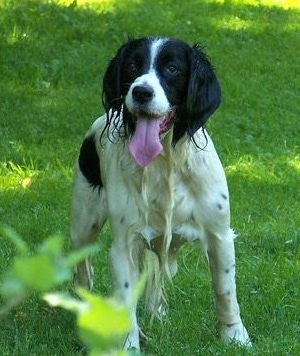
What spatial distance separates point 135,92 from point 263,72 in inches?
293

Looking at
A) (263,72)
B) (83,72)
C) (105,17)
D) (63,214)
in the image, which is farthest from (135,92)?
(105,17)

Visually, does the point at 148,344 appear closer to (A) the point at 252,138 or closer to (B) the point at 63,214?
(B) the point at 63,214

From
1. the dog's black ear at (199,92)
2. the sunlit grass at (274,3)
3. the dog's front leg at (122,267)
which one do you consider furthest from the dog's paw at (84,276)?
the sunlit grass at (274,3)

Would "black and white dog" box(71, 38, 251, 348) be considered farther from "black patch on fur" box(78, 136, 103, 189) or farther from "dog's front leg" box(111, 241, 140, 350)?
"black patch on fur" box(78, 136, 103, 189)

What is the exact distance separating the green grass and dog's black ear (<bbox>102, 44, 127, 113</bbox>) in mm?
1166

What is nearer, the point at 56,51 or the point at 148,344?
the point at 148,344

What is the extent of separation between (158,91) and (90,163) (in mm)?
1171

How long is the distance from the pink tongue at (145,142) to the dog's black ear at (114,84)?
25cm

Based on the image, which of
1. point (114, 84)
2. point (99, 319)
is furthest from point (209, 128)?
point (99, 319)

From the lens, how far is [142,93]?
3.84 metres

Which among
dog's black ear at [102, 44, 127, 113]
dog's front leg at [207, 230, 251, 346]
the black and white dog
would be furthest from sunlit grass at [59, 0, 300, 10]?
dog's front leg at [207, 230, 251, 346]

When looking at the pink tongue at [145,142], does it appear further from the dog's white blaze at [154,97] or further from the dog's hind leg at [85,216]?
the dog's hind leg at [85,216]

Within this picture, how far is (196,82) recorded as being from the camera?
4148 millimetres

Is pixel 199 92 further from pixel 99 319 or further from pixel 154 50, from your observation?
pixel 99 319
